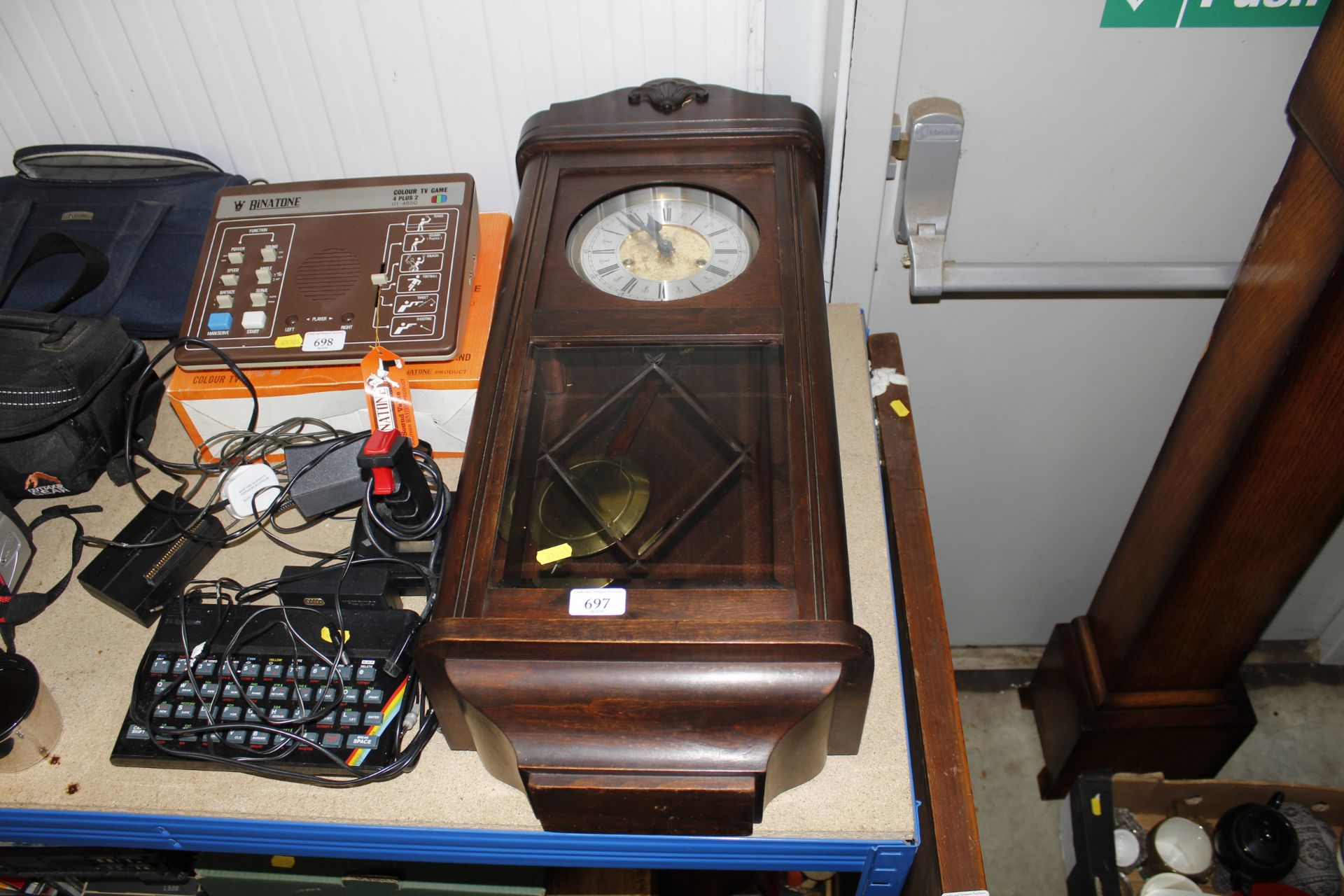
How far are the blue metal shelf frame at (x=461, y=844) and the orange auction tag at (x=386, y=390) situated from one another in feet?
1.36

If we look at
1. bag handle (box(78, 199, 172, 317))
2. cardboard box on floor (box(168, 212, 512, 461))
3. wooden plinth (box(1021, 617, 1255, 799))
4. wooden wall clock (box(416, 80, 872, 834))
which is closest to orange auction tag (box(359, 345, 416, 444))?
cardboard box on floor (box(168, 212, 512, 461))

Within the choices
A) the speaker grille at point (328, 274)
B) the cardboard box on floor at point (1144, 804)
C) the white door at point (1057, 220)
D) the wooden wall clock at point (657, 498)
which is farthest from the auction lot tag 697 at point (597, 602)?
the cardboard box on floor at point (1144, 804)

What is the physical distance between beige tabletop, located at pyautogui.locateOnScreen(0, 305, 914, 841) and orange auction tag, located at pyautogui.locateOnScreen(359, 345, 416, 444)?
0.17 m

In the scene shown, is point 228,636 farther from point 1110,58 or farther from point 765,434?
point 1110,58

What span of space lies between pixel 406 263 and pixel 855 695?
2.47ft

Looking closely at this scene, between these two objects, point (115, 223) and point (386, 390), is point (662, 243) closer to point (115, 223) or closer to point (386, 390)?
point (386, 390)

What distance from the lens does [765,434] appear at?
88 cm

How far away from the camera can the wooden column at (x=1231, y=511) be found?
953 mm

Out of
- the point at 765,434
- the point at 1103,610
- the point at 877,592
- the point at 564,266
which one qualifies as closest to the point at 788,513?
the point at 765,434

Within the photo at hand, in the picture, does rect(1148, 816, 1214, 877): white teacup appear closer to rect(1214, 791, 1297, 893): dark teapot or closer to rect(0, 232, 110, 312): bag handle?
rect(1214, 791, 1297, 893): dark teapot

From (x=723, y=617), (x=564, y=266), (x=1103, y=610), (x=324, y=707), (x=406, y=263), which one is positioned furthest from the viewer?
(x=1103, y=610)

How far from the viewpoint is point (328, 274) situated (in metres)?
1.13

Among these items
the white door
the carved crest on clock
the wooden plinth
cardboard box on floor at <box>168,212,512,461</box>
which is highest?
the carved crest on clock

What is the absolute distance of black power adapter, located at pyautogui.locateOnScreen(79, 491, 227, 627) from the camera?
986 millimetres
